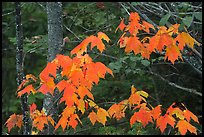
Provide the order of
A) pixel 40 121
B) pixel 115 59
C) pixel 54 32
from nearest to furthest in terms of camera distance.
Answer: pixel 40 121 < pixel 54 32 < pixel 115 59

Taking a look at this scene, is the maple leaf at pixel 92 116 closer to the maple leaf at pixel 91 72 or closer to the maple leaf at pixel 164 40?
the maple leaf at pixel 91 72

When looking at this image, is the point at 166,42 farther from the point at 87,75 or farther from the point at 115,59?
the point at 115,59

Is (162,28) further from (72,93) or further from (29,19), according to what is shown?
(29,19)

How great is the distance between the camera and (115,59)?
379cm

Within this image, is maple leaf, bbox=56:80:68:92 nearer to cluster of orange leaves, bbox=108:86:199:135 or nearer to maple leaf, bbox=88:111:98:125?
maple leaf, bbox=88:111:98:125

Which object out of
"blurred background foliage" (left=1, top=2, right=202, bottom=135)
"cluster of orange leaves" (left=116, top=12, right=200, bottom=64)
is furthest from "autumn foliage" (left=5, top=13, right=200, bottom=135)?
"blurred background foliage" (left=1, top=2, right=202, bottom=135)

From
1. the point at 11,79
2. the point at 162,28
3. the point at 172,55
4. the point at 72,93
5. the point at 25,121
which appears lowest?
the point at 11,79

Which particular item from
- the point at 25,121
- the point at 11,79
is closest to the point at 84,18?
the point at 25,121

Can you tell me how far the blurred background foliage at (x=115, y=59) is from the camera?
3518mm

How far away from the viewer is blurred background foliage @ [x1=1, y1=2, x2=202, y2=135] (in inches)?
138

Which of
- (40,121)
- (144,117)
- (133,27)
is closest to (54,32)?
(133,27)

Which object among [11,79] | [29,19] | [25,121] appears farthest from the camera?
[11,79]

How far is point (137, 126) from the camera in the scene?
3.84 metres

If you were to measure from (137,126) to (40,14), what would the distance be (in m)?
3.04
